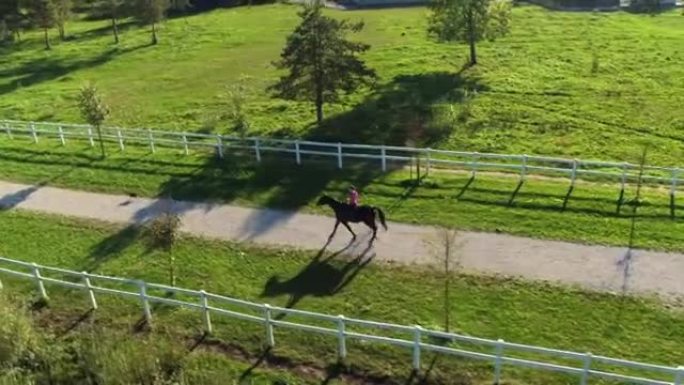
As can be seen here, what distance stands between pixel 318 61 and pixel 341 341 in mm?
15225

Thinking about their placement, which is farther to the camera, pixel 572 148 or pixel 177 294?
pixel 572 148

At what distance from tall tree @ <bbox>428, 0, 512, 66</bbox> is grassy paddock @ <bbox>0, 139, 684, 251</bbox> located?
50.1 ft

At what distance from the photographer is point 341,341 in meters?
13.1

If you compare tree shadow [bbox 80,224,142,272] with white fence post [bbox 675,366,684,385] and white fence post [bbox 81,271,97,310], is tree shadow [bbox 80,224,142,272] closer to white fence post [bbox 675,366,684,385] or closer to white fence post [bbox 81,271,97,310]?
white fence post [bbox 81,271,97,310]

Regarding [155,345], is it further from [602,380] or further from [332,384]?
[602,380]

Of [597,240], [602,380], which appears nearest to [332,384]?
[602,380]

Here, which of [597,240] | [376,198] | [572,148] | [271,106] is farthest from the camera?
[271,106]

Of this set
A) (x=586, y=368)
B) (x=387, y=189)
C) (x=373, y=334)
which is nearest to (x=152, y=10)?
(x=387, y=189)

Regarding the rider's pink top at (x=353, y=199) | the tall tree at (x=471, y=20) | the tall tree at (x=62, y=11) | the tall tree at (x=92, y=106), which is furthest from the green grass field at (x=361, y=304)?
the tall tree at (x=62, y=11)

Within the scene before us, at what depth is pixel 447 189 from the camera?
20.3 metres

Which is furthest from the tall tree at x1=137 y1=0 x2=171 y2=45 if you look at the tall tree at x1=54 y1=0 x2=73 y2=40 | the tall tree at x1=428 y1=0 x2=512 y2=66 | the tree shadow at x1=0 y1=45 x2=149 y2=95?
the tall tree at x1=428 y1=0 x2=512 y2=66

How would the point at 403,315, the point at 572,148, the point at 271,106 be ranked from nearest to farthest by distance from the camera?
the point at 403,315, the point at 572,148, the point at 271,106

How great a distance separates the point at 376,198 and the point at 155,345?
8.48 m

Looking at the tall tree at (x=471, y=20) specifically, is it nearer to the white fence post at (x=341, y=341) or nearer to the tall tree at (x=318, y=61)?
the tall tree at (x=318, y=61)
